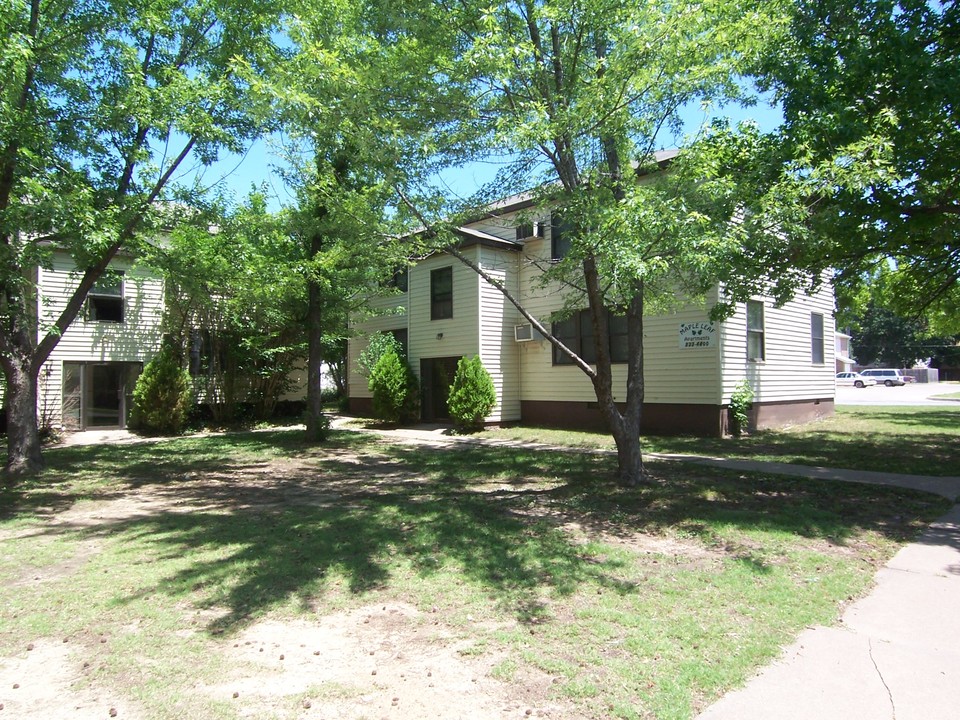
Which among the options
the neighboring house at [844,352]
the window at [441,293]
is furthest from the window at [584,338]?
the neighboring house at [844,352]

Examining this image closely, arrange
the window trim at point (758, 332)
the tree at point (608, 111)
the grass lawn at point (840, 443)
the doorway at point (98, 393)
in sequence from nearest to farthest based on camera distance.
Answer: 1. the tree at point (608, 111)
2. the grass lawn at point (840, 443)
3. the window trim at point (758, 332)
4. the doorway at point (98, 393)

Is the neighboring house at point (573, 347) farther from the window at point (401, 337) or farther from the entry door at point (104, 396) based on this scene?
the entry door at point (104, 396)

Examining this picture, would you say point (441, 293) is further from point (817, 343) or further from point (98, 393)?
point (817, 343)

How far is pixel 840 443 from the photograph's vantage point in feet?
43.8

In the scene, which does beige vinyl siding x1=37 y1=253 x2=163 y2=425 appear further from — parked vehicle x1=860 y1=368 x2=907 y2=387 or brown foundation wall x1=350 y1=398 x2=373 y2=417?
parked vehicle x1=860 y1=368 x2=907 y2=387

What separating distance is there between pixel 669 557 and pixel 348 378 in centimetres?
1892

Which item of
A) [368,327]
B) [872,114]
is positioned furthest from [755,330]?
[368,327]

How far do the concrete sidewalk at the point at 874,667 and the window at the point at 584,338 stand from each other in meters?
11.1

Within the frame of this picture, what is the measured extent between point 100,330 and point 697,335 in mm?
16349

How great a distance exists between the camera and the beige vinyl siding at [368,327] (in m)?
20.4

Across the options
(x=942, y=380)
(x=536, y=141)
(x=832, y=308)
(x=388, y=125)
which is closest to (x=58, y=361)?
(x=388, y=125)

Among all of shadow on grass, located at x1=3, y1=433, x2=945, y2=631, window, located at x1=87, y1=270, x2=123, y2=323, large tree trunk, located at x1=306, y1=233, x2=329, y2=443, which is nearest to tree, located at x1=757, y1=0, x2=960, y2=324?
shadow on grass, located at x1=3, y1=433, x2=945, y2=631

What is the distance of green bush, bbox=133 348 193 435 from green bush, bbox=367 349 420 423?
5198 mm

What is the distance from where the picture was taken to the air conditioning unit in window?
1764cm
